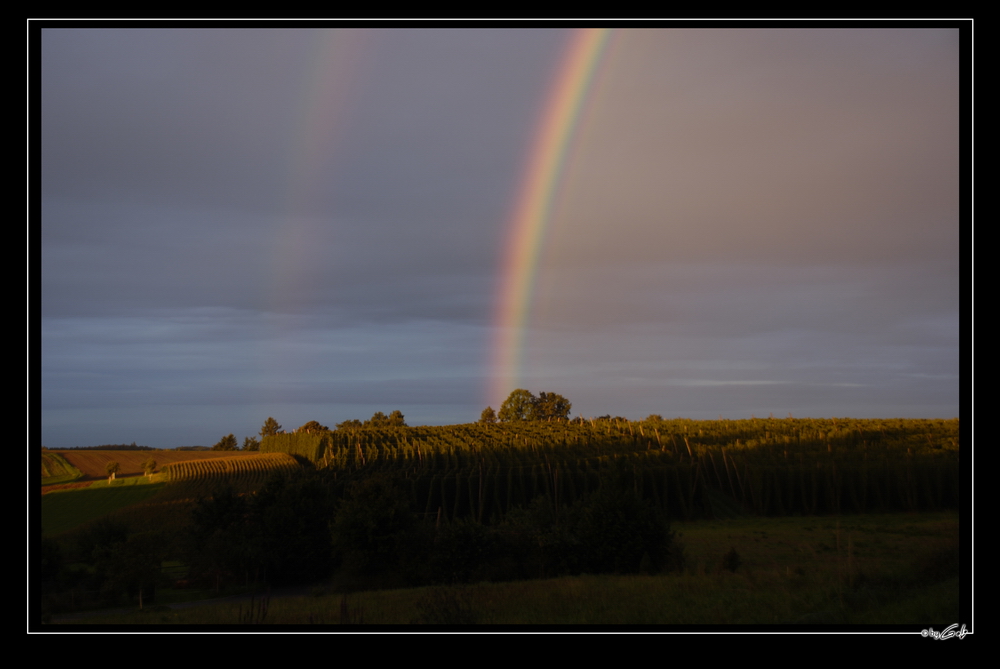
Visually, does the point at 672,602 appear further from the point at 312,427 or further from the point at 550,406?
the point at 550,406

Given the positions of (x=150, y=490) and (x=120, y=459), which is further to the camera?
(x=120, y=459)

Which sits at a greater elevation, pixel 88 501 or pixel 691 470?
pixel 88 501

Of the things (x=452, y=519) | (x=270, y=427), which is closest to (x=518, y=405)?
(x=270, y=427)

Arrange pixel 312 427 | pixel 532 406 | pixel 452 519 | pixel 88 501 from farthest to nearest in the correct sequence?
pixel 532 406
pixel 312 427
pixel 452 519
pixel 88 501

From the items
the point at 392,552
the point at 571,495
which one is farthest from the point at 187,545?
the point at 571,495

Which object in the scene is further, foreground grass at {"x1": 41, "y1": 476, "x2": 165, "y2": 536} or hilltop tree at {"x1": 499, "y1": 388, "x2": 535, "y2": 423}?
hilltop tree at {"x1": 499, "y1": 388, "x2": 535, "y2": 423}

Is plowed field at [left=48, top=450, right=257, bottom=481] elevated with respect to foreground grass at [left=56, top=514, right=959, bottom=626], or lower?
elevated

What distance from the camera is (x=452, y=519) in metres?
27.2

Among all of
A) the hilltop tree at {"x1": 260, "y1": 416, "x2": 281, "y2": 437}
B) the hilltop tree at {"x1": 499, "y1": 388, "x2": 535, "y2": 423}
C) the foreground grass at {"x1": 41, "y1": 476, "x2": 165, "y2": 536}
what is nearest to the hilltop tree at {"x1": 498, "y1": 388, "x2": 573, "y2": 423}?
the hilltop tree at {"x1": 499, "y1": 388, "x2": 535, "y2": 423}

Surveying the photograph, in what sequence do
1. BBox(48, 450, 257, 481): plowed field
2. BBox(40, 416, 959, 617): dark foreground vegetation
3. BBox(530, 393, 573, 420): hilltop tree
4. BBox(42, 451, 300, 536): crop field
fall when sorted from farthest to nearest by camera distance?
BBox(530, 393, 573, 420): hilltop tree < BBox(48, 450, 257, 481): plowed field < BBox(42, 451, 300, 536): crop field < BBox(40, 416, 959, 617): dark foreground vegetation

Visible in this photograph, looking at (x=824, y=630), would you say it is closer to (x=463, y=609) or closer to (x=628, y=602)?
(x=628, y=602)

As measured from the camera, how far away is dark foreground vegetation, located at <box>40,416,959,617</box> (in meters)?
18.7

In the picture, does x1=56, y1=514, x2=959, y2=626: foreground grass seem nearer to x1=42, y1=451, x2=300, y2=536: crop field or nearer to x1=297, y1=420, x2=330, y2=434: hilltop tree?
x1=42, y1=451, x2=300, y2=536: crop field
